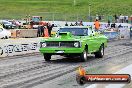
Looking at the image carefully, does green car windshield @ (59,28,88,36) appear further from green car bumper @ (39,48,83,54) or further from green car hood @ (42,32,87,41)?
green car bumper @ (39,48,83,54)

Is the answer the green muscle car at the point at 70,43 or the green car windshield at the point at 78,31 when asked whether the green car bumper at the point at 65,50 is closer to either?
the green muscle car at the point at 70,43

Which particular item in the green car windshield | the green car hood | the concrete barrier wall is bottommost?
the concrete barrier wall

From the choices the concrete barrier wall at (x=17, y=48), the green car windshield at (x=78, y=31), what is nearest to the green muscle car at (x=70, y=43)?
the green car windshield at (x=78, y=31)

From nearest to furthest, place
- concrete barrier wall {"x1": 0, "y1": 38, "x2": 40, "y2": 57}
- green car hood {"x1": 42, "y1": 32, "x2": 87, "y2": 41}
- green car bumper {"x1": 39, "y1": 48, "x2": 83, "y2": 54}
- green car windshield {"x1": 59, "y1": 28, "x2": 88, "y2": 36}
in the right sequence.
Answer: green car bumper {"x1": 39, "y1": 48, "x2": 83, "y2": 54} < green car hood {"x1": 42, "y1": 32, "x2": 87, "y2": 41} < green car windshield {"x1": 59, "y1": 28, "x2": 88, "y2": 36} < concrete barrier wall {"x1": 0, "y1": 38, "x2": 40, "y2": 57}

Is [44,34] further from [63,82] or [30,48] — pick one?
[63,82]

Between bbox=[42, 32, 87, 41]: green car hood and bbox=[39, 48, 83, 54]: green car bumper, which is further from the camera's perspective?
bbox=[42, 32, 87, 41]: green car hood

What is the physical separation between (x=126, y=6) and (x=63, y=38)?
81.6 metres

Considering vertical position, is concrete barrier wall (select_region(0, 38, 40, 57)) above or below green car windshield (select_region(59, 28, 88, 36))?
below

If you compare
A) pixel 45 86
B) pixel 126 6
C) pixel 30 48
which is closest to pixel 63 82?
pixel 45 86

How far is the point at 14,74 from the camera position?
557 inches

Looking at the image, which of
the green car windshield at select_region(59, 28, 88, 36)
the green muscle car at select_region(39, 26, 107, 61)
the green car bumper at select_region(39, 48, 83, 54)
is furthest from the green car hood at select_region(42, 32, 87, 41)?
the green car windshield at select_region(59, 28, 88, 36)

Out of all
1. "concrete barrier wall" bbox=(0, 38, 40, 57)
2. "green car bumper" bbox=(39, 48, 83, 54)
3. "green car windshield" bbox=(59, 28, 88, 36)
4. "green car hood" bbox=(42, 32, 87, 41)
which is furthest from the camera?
"concrete barrier wall" bbox=(0, 38, 40, 57)

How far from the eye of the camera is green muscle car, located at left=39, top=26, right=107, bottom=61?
18.3 meters

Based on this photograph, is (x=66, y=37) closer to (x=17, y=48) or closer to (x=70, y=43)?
(x=70, y=43)
